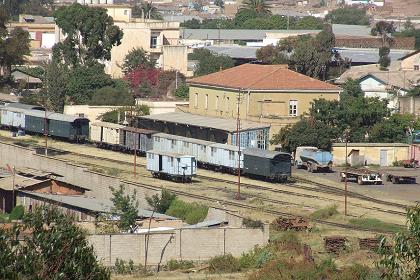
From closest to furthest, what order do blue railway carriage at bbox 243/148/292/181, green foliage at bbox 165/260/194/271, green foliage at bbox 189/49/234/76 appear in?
green foliage at bbox 165/260/194/271
blue railway carriage at bbox 243/148/292/181
green foliage at bbox 189/49/234/76

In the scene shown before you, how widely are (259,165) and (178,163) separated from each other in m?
3.69

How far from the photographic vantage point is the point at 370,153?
7081cm

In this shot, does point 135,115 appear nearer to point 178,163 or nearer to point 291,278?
point 178,163

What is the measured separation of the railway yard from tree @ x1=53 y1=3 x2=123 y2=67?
97.4 ft

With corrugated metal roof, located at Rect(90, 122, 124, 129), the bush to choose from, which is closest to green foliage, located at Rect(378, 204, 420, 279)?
the bush

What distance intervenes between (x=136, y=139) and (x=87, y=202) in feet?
66.9

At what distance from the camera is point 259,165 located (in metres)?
64.1

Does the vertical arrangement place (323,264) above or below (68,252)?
below

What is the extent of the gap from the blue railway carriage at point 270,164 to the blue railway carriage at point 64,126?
663 inches

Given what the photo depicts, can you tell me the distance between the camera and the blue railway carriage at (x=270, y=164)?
6331 centimetres

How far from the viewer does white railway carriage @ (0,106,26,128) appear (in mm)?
83312

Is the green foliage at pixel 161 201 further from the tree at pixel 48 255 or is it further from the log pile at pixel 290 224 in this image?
the tree at pixel 48 255

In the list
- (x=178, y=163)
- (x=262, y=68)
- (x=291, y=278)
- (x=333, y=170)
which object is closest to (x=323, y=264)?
(x=291, y=278)

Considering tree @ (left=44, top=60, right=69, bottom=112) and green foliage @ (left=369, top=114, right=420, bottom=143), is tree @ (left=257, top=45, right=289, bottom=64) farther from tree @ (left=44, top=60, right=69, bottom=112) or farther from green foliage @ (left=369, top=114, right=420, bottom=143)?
green foliage @ (left=369, top=114, right=420, bottom=143)
